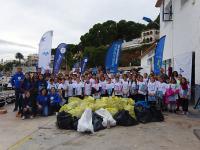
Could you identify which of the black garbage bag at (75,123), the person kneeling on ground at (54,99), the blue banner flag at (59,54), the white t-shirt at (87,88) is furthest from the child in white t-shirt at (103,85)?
the black garbage bag at (75,123)

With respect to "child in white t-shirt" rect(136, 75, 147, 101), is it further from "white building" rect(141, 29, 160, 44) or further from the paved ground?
"white building" rect(141, 29, 160, 44)

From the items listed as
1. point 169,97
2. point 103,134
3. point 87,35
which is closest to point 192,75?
point 169,97

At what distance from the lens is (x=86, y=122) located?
1191cm

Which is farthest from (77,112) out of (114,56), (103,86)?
(114,56)

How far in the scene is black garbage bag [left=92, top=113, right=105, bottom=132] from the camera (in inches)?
469

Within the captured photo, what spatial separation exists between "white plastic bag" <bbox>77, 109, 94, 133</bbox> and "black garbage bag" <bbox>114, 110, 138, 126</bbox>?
973 millimetres

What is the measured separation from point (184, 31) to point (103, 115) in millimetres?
9139

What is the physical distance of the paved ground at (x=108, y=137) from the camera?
9.84m

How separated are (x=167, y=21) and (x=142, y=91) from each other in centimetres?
936

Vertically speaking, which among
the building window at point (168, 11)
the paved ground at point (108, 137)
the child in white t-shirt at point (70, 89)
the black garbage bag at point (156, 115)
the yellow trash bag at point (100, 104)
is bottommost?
the paved ground at point (108, 137)

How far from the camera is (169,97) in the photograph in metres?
15.7

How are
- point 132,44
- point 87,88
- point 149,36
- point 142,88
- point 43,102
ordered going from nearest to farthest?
point 43,102 < point 142,88 < point 87,88 < point 149,36 < point 132,44

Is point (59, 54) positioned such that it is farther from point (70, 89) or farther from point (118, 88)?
point (118, 88)

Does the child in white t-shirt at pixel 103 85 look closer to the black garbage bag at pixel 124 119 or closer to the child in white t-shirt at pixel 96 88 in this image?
the child in white t-shirt at pixel 96 88
